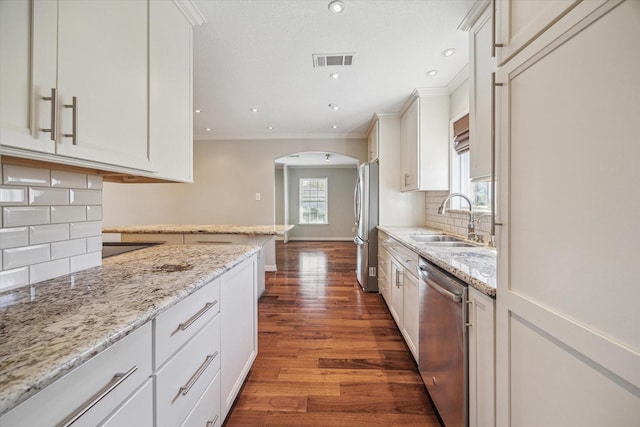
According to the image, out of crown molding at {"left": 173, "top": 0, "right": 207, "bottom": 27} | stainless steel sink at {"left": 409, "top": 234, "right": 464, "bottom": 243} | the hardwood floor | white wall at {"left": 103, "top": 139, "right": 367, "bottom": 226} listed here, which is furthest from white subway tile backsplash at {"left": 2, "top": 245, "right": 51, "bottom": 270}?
white wall at {"left": 103, "top": 139, "right": 367, "bottom": 226}

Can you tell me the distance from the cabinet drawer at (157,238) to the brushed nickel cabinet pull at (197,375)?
2.21m

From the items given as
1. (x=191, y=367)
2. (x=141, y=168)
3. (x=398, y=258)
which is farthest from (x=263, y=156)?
(x=191, y=367)

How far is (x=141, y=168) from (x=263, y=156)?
365cm

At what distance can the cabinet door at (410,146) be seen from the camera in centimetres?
300

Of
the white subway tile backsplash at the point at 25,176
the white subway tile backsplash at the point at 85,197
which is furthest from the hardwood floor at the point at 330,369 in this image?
the white subway tile backsplash at the point at 25,176

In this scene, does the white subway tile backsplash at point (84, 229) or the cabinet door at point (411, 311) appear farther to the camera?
the cabinet door at point (411, 311)

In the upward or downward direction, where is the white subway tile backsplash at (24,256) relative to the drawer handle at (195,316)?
upward

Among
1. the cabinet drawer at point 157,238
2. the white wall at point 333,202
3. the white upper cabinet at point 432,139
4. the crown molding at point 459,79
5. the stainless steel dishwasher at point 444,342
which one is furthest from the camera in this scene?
the white wall at point 333,202

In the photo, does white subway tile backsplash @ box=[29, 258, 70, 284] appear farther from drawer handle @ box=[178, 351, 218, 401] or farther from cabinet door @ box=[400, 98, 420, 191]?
cabinet door @ box=[400, 98, 420, 191]

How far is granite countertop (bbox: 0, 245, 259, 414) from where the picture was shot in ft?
1.66

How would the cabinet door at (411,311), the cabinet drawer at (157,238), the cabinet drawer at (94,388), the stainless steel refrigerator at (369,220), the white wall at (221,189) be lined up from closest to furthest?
the cabinet drawer at (94,388) < the cabinet door at (411,311) < the cabinet drawer at (157,238) < the stainless steel refrigerator at (369,220) < the white wall at (221,189)

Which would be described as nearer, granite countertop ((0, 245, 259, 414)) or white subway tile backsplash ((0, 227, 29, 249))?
granite countertop ((0, 245, 259, 414))

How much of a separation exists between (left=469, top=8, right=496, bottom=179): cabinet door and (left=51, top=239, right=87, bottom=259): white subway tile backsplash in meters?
2.14

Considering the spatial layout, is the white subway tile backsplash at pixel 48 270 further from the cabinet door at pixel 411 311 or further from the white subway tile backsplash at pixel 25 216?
the cabinet door at pixel 411 311
